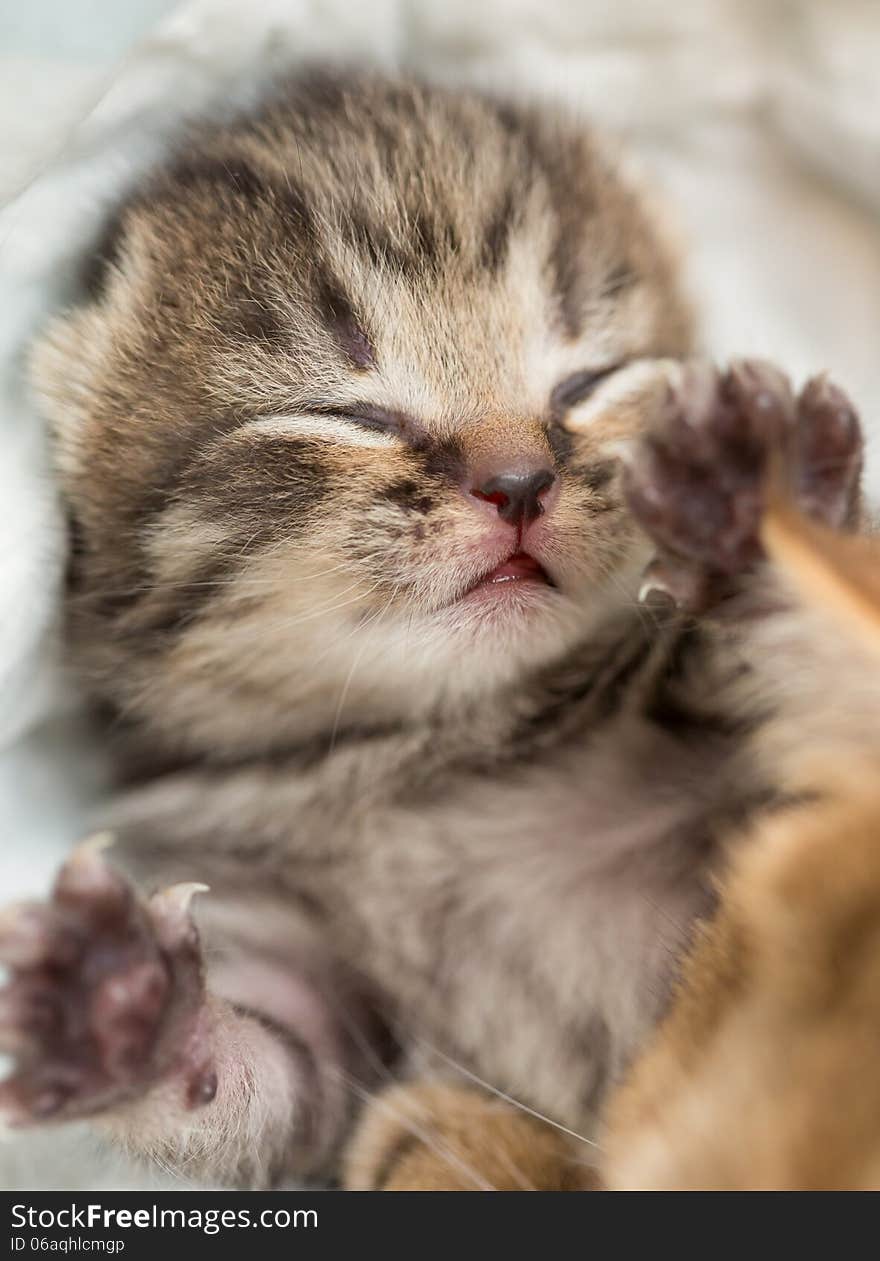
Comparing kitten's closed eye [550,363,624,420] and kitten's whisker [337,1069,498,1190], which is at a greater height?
kitten's closed eye [550,363,624,420]

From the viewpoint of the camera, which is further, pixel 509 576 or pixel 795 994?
pixel 509 576

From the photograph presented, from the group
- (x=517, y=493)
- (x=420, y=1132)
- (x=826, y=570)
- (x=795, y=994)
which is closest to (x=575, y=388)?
(x=517, y=493)

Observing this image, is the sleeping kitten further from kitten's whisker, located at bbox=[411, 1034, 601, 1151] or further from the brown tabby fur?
the brown tabby fur

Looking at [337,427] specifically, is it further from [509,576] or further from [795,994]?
[795,994]

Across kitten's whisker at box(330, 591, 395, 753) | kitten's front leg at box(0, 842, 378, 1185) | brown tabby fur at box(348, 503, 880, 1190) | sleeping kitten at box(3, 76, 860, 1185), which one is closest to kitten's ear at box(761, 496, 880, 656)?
brown tabby fur at box(348, 503, 880, 1190)

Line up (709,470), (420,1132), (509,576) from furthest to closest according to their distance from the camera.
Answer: (420,1132)
(509,576)
(709,470)

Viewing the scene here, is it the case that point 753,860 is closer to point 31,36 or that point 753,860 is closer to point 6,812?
point 6,812

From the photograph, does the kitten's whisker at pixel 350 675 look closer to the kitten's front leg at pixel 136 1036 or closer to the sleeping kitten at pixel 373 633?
the sleeping kitten at pixel 373 633

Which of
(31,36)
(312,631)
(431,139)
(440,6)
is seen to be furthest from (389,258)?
(31,36)
